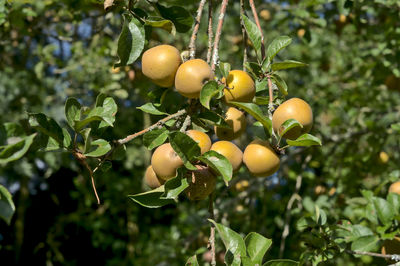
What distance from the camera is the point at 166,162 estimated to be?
887mm

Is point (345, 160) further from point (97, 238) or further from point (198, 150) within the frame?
point (97, 238)

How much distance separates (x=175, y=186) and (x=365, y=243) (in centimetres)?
76

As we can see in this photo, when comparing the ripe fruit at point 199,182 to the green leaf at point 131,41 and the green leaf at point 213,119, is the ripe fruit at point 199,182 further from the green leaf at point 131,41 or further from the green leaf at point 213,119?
the green leaf at point 131,41

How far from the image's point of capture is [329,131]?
2.86 m

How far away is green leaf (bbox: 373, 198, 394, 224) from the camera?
4.48 ft

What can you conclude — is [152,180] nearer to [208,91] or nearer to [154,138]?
[154,138]

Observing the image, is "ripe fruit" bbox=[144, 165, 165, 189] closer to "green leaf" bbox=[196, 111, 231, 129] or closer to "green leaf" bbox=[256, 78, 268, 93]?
"green leaf" bbox=[196, 111, 231, 129]

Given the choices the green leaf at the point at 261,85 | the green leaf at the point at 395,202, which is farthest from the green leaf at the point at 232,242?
the green leaf at the point at 395,202

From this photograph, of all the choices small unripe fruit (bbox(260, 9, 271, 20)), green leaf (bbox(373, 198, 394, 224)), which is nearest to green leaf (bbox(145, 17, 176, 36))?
green leaf (bbox(373, 198, 394, 224))

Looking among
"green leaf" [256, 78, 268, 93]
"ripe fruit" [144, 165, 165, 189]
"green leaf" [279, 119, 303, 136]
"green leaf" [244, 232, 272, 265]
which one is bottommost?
"green leaf" [244, 232, 272, 265]

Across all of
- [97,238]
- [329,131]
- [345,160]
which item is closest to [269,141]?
[345,160]

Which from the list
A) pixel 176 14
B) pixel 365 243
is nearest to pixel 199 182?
pixel 176 14

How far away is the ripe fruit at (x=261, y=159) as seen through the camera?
37.4 inches

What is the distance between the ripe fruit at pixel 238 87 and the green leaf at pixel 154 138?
0.16 m
